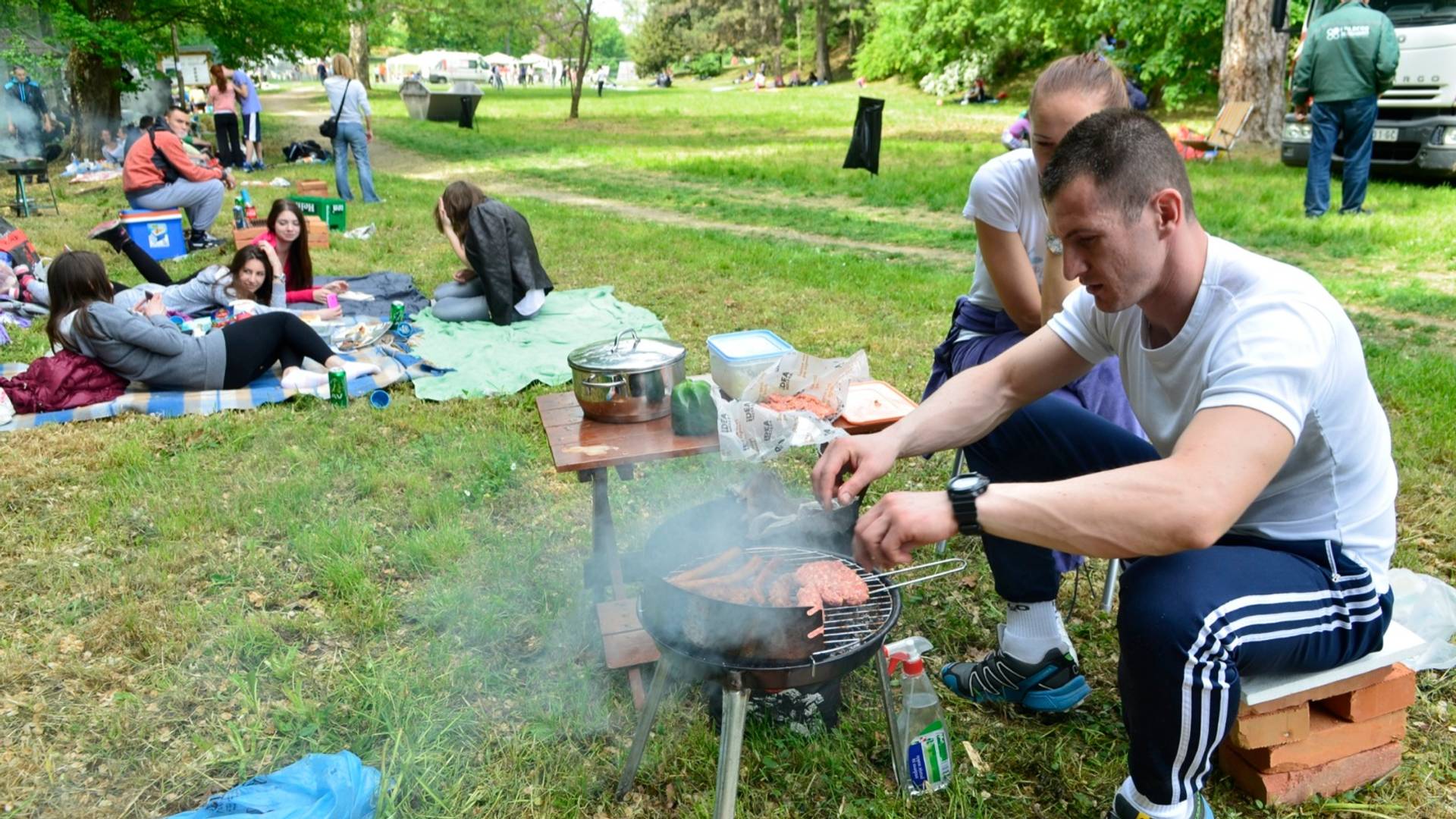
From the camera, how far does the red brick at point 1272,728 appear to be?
2281 mm

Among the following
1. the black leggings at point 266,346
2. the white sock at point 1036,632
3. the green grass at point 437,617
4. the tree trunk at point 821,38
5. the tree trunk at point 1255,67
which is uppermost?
the tree trunk at point 821,38

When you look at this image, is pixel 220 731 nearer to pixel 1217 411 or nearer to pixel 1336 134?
pixel 1217 411

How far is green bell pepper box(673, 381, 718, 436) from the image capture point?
9.82 ft

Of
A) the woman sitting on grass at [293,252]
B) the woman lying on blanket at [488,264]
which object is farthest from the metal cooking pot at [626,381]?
the woman sitting on grass at [293,252]

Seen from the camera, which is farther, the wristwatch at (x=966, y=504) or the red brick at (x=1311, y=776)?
the red brick at (x=1311, y=776)

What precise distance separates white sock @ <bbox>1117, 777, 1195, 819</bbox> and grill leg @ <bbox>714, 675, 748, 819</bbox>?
3.13ft

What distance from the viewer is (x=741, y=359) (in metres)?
3.28

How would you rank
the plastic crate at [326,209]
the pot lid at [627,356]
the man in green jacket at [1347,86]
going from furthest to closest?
the plastic crate at [326,209] → the man in green jacket at [1347,86] → the pot lid at [627,356]

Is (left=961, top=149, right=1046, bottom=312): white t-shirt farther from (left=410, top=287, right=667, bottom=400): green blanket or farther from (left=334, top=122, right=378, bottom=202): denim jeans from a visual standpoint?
(left=334, top=122, right=378, bottom=202): denim jeans

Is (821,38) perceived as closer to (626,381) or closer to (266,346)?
(266,346)

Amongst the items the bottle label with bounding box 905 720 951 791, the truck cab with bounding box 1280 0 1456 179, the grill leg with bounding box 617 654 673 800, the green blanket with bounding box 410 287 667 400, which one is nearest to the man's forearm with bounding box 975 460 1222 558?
the bottle label with bounding box 905 720 951 791

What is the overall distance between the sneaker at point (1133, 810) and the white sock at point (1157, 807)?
0.04ft

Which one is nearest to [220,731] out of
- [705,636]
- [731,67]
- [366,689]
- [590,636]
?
[366,689]

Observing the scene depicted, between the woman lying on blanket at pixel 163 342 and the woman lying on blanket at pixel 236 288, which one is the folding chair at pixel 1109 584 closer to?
the woman lying on blanket at pixel 163 342
